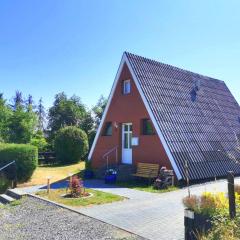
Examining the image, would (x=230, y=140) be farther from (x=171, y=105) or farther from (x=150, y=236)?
(x=150, y=236)

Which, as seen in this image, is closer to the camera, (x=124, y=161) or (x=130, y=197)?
(x=130, y=197)

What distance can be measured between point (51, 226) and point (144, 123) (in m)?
9.79

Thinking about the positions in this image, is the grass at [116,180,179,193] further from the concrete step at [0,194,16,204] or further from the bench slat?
the concrete step at [0,194,16,204]

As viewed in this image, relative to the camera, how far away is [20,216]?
9641mm

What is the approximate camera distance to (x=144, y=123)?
17.2m

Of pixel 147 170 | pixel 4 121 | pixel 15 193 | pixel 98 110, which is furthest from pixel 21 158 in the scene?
pixel 98 110

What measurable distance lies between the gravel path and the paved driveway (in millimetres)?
407

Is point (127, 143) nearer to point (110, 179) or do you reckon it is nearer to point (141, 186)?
point (110, 179)

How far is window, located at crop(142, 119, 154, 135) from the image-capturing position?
661 inches

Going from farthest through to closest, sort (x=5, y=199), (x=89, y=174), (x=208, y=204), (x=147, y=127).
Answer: (x=89, y=174)
(x=147, y=127)
(x=5, y=199)
(x=208, y=204)

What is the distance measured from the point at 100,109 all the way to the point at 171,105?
77.1ft

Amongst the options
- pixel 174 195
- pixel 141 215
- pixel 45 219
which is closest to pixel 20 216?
pixel 45 219

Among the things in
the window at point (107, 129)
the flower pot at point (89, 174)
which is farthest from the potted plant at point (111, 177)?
the window at point (107, 129)

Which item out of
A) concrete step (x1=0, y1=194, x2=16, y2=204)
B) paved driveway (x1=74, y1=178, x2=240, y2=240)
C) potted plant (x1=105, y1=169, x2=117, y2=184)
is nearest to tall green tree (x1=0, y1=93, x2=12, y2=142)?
potted plant (x1=105, y1=169, x2=117, y2=184)
